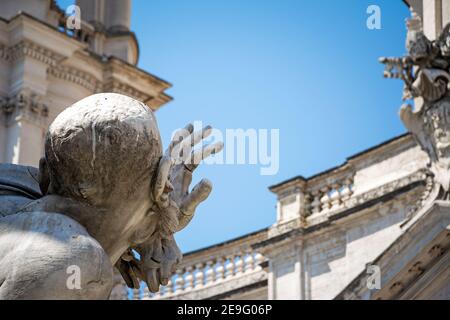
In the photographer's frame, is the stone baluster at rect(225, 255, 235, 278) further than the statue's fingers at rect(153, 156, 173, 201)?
Yes

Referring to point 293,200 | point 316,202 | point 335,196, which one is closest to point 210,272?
point 293,200

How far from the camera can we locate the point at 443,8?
57.5ft

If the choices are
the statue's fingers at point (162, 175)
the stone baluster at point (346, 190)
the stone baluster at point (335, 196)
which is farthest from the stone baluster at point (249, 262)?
the statue's fingers at point (162, 175)

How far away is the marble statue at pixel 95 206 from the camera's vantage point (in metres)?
2.32

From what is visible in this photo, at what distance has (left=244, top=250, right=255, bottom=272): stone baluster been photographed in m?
22.0

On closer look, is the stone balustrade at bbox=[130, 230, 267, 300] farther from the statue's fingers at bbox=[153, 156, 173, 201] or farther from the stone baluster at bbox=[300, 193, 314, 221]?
the statue's fingers at bbox=[153, 156, 173, 201]

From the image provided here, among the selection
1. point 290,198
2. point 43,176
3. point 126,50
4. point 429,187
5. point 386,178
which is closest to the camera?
point 43,176

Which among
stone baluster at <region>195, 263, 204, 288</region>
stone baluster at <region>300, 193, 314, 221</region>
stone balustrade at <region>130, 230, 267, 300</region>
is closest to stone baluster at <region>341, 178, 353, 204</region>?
stone baluster at <region>300, 193, 314, 221</region>

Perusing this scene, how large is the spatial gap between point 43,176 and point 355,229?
17.1m

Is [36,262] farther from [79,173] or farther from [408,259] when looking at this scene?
[408,259]

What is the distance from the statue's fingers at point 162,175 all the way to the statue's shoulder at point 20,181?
1.14 ft

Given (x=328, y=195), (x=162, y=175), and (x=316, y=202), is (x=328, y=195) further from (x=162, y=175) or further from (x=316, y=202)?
(x=162, y=175)

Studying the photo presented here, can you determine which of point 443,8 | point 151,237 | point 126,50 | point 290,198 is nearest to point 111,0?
point 126,50

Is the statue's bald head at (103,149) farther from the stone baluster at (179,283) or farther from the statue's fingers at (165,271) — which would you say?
the stone baluster at (179,283)
